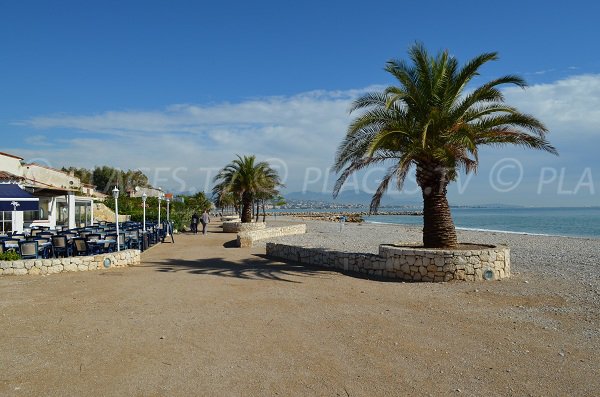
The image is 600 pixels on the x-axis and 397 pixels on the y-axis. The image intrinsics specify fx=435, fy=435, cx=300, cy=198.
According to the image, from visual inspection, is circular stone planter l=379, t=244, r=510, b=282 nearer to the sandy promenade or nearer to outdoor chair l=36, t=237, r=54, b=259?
the sandy promenade

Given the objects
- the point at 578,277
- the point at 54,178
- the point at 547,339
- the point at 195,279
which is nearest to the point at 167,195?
the point at 54,178

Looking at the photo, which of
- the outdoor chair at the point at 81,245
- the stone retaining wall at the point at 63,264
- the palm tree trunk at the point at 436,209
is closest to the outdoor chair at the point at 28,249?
the stone retaining wall at the point at 63,264

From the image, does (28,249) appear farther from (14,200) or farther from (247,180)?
(247,180)

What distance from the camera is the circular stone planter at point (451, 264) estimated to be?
31.3ft

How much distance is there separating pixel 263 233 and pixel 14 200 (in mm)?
10347

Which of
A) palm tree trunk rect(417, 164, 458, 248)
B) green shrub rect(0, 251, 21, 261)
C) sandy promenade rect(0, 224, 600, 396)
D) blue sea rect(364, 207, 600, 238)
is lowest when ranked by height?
blue sea rect(364, 207, 600, 238)

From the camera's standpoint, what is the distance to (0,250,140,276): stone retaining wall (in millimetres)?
10141

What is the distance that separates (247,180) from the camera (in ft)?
89.9

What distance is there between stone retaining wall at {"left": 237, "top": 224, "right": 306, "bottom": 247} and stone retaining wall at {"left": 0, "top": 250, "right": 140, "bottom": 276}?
5.90 m

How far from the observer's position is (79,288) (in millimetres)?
8719

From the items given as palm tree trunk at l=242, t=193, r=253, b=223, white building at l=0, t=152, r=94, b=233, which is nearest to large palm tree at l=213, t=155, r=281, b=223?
palm tree trunk at l=242, t=193, r=253, b=223

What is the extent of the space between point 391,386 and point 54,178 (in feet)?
107

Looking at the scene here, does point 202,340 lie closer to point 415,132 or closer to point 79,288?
point 79,288

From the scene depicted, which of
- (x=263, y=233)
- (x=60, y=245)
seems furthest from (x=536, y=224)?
(x=60, y=245)
